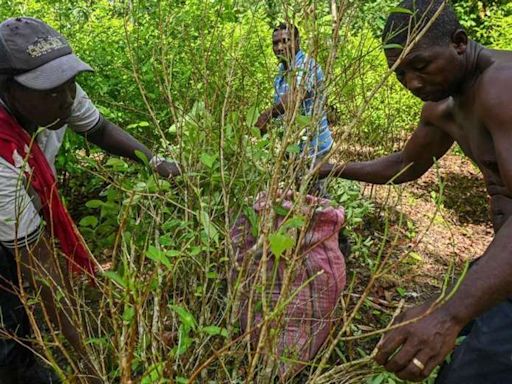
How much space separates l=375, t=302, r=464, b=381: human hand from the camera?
1.30 meters

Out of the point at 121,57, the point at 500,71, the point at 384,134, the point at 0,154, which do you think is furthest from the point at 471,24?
the point at 0,154

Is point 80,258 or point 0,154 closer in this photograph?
point 0,154

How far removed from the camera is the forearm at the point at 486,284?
4.44ft

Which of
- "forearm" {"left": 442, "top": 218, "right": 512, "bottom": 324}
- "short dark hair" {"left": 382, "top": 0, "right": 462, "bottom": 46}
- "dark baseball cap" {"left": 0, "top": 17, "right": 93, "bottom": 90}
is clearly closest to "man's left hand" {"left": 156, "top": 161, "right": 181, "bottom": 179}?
"dark baseball cap" {"left": 0, "top": 17, "right": 93, "bottom": 90}

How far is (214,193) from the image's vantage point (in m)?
2.10

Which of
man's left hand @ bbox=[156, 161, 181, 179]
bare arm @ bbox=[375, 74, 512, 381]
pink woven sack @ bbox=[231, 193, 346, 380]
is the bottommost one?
pink woven sack @ bbox=[231, 193, 346, 380]

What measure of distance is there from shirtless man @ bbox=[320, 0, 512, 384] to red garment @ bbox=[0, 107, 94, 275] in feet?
3.51

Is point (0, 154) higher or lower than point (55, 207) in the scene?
higher

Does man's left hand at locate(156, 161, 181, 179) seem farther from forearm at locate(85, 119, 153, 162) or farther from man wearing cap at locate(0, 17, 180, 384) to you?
man wearing cap at locate(0, 17, 180, 384)

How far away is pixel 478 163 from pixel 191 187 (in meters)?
1.12

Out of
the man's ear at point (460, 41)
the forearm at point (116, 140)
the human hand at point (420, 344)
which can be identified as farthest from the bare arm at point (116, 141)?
the human hand at point (420, 344)

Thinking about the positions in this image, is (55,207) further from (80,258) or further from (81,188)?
(81,188)

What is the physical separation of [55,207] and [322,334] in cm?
128

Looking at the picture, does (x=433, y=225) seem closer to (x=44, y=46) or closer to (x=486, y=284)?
(x=486, y=284)
